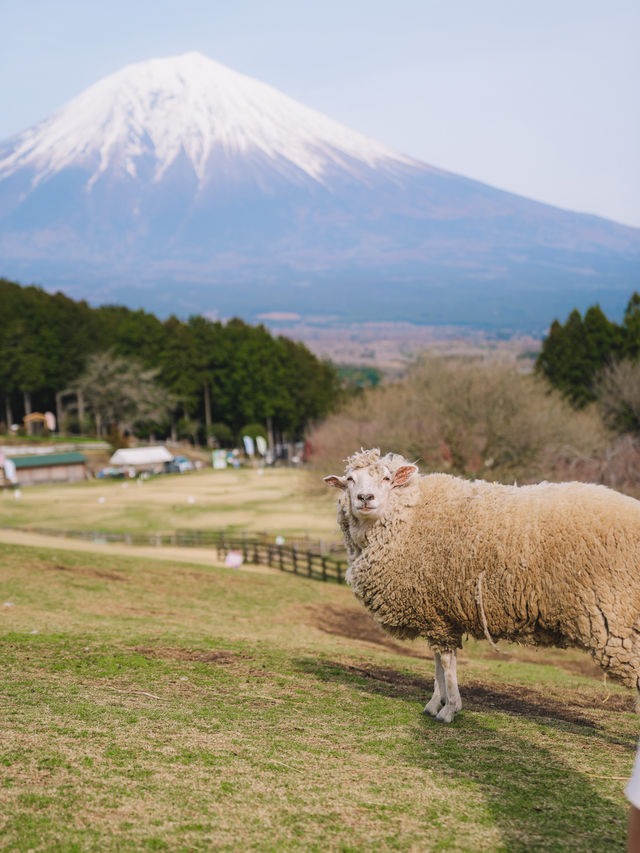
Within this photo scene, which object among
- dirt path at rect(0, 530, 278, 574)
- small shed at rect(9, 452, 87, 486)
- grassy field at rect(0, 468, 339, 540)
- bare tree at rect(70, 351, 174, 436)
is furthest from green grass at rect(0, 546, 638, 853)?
bare tree at rect(70, 351, 174, 436)

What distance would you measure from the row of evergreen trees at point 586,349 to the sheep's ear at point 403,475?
4818 centimetres

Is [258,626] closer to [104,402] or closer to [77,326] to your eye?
[104,402]

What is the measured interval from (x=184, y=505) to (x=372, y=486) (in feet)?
129

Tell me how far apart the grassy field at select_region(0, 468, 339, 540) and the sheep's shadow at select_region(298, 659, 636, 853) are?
79.6ft

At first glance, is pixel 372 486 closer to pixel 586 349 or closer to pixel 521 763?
pixel 521 763

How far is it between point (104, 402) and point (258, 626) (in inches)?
2692

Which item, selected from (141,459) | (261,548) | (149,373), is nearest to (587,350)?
(141,459)

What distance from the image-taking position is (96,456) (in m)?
→ 69.7

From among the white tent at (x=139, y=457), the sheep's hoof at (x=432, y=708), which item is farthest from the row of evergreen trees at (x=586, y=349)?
the sheep's hoof at (x=432, y=708)

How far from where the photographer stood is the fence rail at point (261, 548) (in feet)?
82.6

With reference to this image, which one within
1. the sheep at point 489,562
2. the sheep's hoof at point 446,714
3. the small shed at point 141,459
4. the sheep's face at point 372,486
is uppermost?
the sheep's face at point 372,486

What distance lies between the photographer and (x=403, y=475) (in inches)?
354

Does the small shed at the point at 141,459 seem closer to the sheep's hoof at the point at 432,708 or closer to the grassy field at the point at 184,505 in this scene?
the grassy field at the point at 184,505

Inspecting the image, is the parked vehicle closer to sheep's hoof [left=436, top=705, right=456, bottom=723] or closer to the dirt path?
the dirt path
